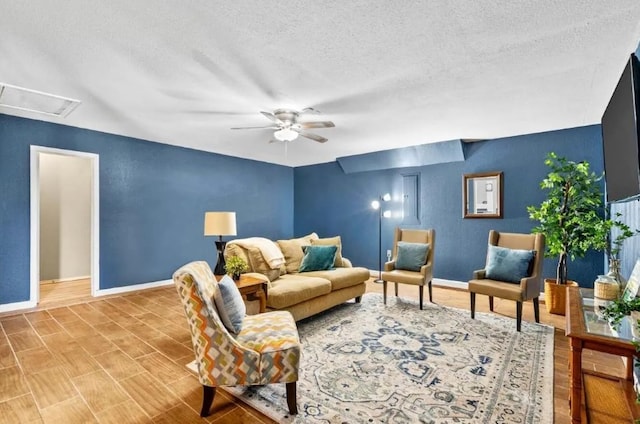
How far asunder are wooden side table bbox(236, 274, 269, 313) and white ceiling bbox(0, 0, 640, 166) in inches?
71.5

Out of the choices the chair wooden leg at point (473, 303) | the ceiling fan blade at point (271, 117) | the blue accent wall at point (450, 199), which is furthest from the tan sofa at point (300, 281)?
the blue accent wall at point (450, 199)

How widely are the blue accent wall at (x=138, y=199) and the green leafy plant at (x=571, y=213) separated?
500 centimetres

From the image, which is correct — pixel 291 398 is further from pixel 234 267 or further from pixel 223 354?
pixel 234 267

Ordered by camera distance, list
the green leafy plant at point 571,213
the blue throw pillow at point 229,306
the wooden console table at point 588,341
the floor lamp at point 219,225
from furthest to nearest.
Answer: the green leafy plant at point 571,213 → the floor lamp at point 219,225 → the blue throw pillow at point 229,306 → the wooden console table at point 588,341

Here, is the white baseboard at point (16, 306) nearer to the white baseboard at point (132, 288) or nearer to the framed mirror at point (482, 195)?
the white baseboard at point (132, 288)

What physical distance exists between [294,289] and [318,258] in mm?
882

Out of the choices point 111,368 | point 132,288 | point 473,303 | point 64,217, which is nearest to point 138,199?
point 132,288

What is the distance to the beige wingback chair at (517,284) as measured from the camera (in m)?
3.10

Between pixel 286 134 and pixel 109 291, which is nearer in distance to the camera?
pixel 286 134

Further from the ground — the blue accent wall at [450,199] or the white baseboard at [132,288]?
the blue accent wall at [450,199]

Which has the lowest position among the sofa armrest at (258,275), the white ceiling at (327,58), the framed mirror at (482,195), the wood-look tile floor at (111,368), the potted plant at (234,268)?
the wood-look tile floor at (111,368)

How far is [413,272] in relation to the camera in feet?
13.1

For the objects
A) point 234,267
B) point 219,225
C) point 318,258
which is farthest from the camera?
point 318,258

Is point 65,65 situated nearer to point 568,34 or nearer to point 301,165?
point 568,34
